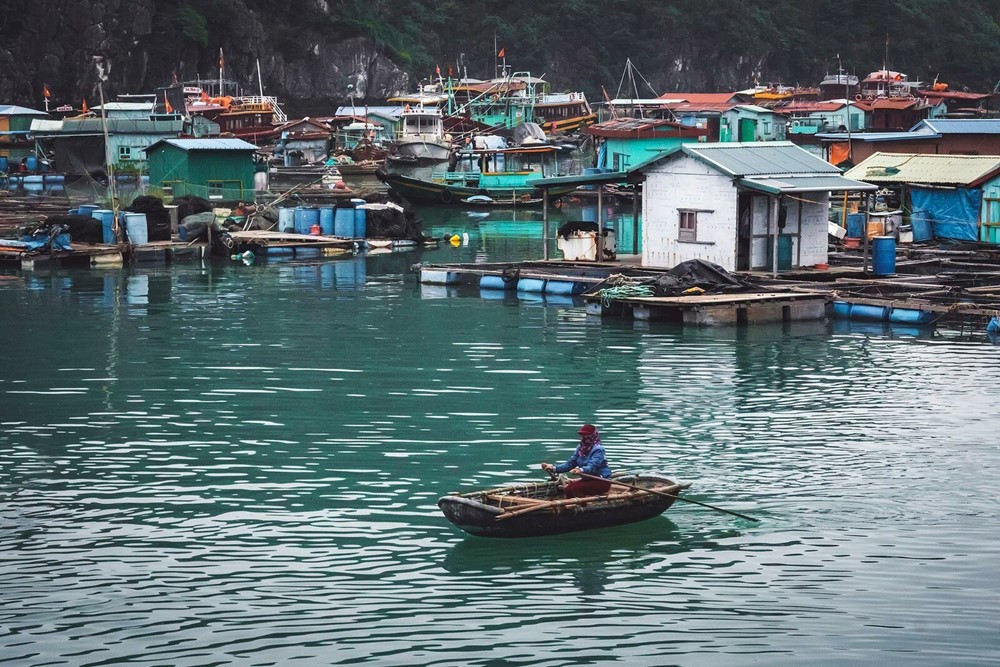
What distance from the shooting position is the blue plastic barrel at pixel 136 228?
4972 centimetres

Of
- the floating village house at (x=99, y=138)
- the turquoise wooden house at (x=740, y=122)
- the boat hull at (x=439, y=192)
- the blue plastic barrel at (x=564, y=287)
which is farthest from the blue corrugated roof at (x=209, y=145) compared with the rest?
the turquoise wooden house at (x=740, y=122)

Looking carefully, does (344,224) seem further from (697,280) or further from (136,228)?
(697,280)

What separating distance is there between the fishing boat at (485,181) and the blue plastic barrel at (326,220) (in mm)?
13695

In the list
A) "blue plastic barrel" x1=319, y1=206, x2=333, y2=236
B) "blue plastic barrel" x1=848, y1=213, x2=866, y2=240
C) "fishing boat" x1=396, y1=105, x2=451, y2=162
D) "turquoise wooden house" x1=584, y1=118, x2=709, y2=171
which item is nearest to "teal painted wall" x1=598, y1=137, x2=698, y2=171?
"turquoise wooden house" x1=584, y1=118, x2=709, y2=171

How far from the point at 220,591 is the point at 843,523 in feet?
26.4

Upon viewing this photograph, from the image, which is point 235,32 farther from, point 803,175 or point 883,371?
point 883,371

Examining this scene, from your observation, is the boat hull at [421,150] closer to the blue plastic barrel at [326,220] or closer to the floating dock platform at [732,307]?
the blue plastic barrel at [326,220]

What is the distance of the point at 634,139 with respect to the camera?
232 feet

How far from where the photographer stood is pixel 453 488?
65.8 feet

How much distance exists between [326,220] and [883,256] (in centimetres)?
2415

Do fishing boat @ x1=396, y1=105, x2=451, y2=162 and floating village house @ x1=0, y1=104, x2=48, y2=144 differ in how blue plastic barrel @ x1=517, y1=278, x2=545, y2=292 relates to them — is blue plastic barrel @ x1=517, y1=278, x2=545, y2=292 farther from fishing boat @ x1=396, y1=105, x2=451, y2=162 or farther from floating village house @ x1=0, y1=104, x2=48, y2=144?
floating village house @ x1=0, y1=104, x2=48, y2=144

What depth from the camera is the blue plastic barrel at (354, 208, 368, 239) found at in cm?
5509

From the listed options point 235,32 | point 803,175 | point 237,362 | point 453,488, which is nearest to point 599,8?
point 235,32

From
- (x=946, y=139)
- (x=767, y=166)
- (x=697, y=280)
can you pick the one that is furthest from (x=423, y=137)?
(x=697, y=280)
